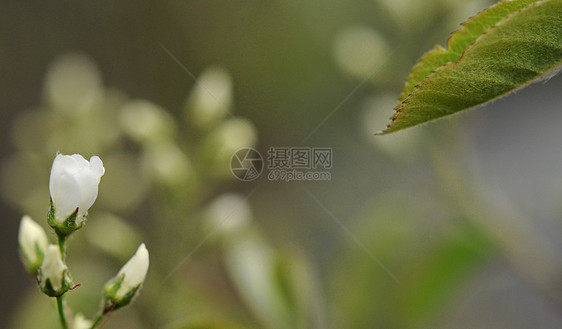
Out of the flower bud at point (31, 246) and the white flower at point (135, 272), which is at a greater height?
the white flower at point (135, 272)

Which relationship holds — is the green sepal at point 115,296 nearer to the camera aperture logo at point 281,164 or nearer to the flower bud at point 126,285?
the flower bud at point 126,285

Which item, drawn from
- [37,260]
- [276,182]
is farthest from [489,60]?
[276,182]

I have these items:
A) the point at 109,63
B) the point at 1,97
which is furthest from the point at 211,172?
the point at 1,97

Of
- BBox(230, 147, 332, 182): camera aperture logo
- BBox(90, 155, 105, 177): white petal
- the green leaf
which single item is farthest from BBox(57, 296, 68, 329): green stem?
BBox(230, 147, 332, 182): camera aperture logo

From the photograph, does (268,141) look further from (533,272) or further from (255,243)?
(533,272)

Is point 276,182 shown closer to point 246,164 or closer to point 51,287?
point 246,164

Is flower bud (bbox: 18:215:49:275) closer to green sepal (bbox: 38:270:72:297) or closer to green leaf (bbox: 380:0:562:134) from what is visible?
green sepal (bbox: 38:270:72:297)

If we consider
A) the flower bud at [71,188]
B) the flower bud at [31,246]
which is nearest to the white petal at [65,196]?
the flower bud at [71,188]
